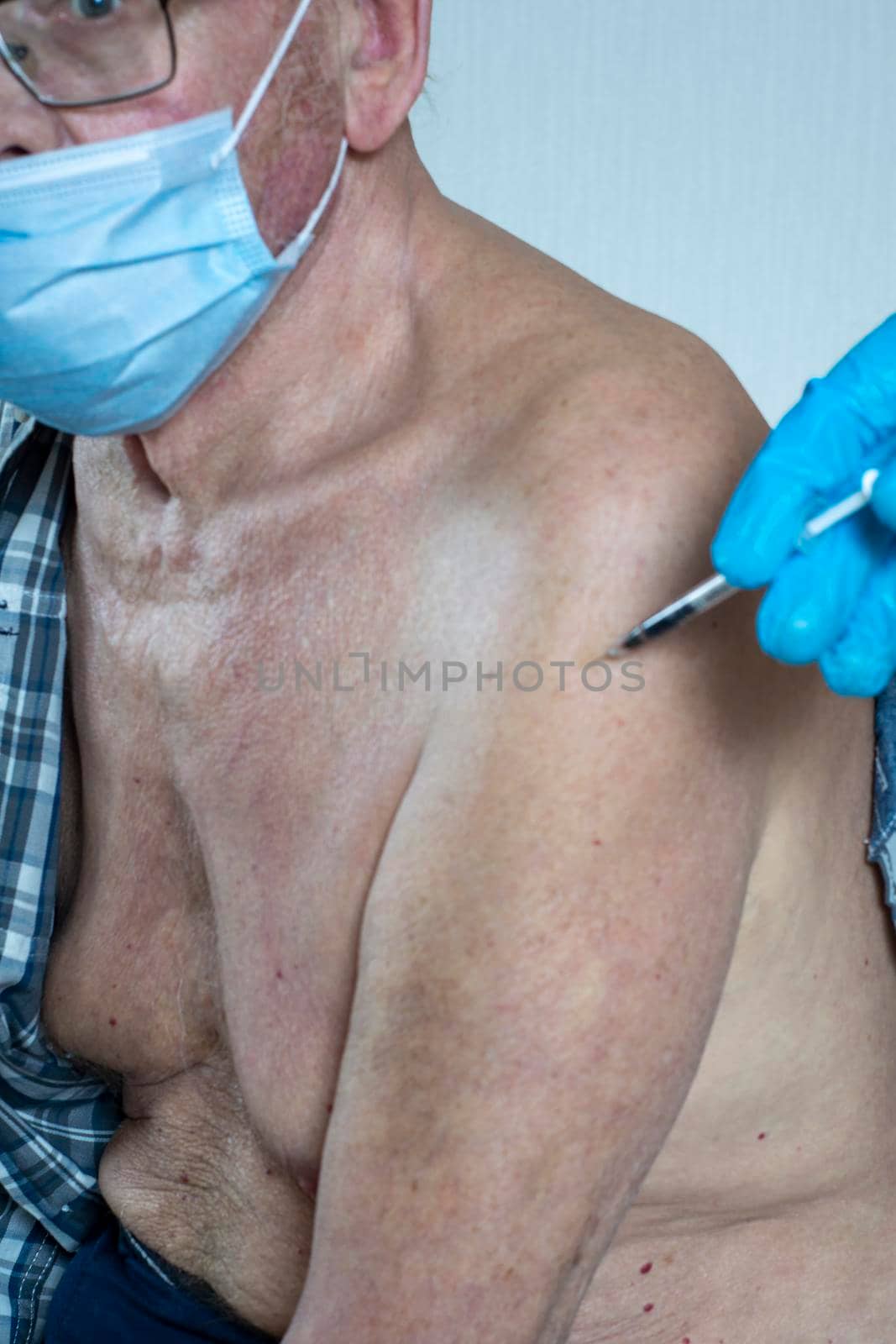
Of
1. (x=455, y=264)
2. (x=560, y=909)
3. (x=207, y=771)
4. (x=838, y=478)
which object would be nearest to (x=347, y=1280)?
(x=560, y=909)

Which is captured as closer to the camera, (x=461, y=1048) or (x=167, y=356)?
(x=461, y=1048)

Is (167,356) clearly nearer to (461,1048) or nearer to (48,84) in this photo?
(48,84)

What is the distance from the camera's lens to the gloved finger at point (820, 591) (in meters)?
0.88

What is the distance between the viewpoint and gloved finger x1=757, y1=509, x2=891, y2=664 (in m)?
0.88

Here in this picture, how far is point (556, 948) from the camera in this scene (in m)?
0.91

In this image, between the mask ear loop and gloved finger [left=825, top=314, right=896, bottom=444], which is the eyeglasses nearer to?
the mask ear loop

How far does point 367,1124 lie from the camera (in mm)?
964

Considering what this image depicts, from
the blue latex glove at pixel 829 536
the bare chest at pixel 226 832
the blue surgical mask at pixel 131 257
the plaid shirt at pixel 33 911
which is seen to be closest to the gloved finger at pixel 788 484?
the blue latex glove at pixel 829 536

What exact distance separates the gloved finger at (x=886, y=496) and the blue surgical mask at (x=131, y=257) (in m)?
0.43

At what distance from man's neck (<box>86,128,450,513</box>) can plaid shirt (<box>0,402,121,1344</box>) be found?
0.78ft

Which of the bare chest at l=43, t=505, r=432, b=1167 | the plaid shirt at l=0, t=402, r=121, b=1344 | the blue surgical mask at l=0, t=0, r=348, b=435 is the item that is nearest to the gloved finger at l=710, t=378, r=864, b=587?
the bare chest at l=43, t=505, r=432, b=1167

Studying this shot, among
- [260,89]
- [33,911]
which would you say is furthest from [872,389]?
[33,911]

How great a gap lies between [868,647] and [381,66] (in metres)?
0.52

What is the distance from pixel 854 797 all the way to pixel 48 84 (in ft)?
2.18
